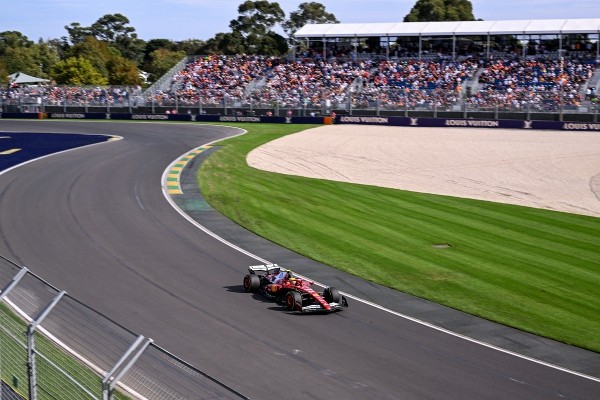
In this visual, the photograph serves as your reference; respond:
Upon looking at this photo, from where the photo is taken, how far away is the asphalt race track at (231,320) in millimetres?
13445

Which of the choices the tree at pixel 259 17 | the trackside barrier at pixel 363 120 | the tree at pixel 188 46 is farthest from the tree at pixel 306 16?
the trackside barrier at pixel 363 120

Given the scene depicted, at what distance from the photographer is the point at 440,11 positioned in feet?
411

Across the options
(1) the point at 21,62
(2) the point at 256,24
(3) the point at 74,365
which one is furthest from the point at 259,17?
(3) the point at 74,365

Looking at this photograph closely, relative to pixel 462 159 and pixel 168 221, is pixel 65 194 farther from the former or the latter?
pixel 462 159

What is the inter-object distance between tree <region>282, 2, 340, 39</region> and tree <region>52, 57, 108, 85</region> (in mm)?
31432

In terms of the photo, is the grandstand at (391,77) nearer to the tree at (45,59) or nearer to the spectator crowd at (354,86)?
the spectator crowd at (354,86)

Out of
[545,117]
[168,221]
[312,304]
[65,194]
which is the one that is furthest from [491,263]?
[545,117]

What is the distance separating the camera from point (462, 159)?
4331 centimetres

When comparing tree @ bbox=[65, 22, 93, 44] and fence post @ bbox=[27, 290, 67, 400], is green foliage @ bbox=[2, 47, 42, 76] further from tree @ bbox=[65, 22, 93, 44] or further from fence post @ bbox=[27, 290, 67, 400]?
fence post @ bbox=[27, 290, 67, 400]

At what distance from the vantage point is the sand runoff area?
3428cm

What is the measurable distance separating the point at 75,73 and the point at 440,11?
56.2 meters

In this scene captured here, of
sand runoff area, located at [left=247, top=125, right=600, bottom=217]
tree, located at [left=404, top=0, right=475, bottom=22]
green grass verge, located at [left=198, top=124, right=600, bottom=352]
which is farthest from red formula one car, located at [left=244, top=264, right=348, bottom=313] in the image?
tree, located at [left=404, top=0, right=475, bottom=22]

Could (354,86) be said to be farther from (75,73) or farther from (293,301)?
(293,301)

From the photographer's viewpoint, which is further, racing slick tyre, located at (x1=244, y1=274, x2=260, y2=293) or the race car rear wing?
the race car rear wing
